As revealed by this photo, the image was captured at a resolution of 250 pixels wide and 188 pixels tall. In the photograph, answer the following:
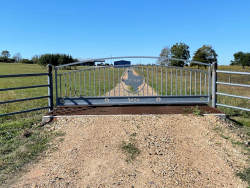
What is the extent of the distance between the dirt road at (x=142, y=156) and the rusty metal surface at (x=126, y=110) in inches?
24.2

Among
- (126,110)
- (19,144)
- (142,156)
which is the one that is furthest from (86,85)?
(142,156)

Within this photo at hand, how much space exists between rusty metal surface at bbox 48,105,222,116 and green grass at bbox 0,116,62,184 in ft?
3.19

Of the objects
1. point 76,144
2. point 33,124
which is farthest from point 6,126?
point 76,144

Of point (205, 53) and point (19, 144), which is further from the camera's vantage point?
point (205, 53)

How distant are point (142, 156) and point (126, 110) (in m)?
2.91

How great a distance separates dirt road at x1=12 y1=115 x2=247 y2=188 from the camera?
10.7 ft

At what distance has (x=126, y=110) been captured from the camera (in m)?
6.82

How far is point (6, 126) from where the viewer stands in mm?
5949

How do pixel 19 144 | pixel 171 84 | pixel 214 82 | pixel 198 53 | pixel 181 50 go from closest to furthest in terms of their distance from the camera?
pixel 19 144, pixel 214 82, pixel 171 84, pixel 181 50, pixel 198 53

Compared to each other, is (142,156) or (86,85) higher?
(86,85)

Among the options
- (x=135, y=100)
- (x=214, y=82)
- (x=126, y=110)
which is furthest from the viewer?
(x=135, y=100)

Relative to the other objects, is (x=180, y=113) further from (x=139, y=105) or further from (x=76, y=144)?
(x=76, y=144)

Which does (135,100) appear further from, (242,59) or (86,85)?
(242,59)

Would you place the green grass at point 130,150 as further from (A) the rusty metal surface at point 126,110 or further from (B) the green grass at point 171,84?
(B) the green grass at point 171,84
